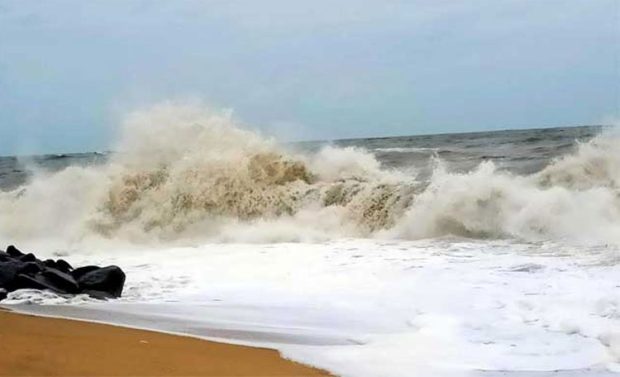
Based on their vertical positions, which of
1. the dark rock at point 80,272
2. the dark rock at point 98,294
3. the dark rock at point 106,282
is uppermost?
the dark rock at point 80,272

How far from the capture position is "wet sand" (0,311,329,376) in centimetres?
395

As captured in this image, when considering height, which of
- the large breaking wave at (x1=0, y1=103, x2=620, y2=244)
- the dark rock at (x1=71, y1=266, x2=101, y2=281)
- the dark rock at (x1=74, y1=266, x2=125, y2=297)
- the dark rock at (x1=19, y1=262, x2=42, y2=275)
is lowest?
the dark rock at (x1=74, y1=266, x2=125, y2=297)

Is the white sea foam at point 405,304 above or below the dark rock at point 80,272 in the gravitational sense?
below

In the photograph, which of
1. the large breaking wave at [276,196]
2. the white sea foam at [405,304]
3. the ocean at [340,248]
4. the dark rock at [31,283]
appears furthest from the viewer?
the large breaking wave at [276,196]

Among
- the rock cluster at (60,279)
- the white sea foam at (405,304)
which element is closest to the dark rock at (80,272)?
the rock cluster at (60,279)

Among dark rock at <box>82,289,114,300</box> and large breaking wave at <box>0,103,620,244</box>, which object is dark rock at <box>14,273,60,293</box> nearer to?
dark rock at <box>82,289,114,300</box>

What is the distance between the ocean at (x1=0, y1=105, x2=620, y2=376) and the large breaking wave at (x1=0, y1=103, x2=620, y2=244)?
0.04m

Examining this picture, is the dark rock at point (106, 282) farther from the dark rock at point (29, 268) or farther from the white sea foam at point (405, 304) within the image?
the dark rock at point (29, 268)

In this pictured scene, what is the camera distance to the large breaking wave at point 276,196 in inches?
427

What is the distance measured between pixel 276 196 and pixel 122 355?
31.4 ft

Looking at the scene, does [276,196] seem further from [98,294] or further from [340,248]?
[98,294]

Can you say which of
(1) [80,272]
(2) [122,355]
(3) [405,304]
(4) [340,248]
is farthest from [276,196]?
(2) [122,355]

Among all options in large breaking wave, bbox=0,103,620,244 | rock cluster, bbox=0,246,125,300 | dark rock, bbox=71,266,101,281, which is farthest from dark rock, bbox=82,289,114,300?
large breaking wave, bbox=0,103,620,244

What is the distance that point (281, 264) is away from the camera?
8508 millimetres
